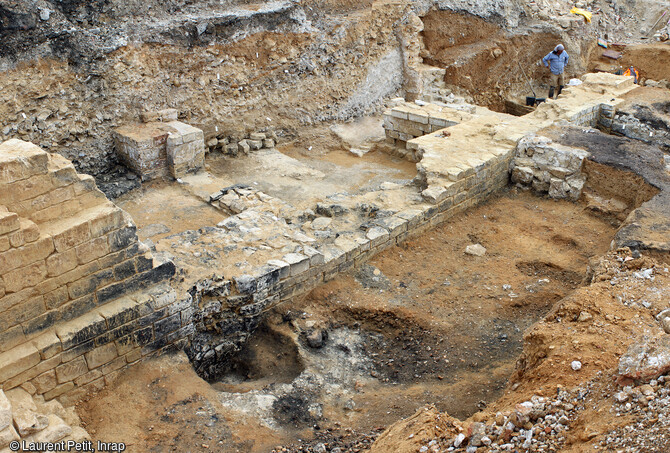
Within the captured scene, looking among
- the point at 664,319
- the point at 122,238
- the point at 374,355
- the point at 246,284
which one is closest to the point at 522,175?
the point at 374,355

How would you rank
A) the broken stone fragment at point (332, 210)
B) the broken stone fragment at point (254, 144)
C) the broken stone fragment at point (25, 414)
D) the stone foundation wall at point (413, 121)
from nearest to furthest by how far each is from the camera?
the broken stone fragment at point (25, 414), the broken stone fragment at point (332, 210), the stone foundation wall at point (413, 121), the broken stone fragment at point (254, 144)

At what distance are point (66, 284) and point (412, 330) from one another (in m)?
3.51

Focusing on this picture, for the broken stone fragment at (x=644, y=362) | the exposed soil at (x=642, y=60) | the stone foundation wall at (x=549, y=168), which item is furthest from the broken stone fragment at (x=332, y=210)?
the exposed soil at (x=642, y=60)

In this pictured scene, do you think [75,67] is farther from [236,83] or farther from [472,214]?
[472,214]

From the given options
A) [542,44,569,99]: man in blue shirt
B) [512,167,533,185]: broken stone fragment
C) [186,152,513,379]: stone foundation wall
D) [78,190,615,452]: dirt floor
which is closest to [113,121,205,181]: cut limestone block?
[186,152,513,379]: stone foundation wall

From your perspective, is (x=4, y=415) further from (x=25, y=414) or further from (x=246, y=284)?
(x=246, y=284)

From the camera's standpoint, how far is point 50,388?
502 centimetres

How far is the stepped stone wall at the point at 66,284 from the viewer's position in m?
4.71

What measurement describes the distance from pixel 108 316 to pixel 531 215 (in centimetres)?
632

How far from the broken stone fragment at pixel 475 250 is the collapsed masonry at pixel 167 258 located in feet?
2.35

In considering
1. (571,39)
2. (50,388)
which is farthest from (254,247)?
(571,39)

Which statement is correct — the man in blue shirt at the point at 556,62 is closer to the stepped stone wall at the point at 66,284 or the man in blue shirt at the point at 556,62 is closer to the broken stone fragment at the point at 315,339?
the broken stone fragment at the point at 315,339

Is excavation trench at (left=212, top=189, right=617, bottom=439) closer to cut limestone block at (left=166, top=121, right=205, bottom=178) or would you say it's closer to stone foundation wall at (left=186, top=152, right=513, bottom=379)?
stone foundation wall at (left=186, top=152, right=513, bottom=379)

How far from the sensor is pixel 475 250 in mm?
7828
